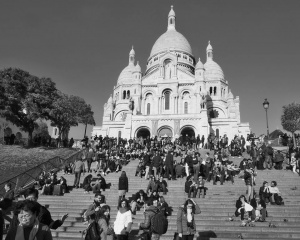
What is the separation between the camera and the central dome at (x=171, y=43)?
73656 mm

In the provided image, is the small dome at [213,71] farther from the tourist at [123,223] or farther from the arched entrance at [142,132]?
the tourist at [123,223]

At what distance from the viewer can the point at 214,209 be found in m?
12.3

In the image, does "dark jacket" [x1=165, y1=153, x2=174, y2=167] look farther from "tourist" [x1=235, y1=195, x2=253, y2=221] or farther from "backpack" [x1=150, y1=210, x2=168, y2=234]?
"backpack" [x1=150, y1=210, x2=168, y2=234]

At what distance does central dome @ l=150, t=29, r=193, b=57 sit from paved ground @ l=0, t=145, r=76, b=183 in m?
50.1

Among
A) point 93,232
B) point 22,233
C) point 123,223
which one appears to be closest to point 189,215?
point 123,223

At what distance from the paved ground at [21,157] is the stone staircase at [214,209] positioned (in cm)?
684

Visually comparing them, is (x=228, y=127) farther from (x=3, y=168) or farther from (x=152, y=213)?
(x=152, y=213)

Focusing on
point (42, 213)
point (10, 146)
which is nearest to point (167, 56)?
point (10, 146)

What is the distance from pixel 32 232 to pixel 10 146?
91.8 ft

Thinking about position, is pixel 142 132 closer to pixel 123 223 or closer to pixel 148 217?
pixel 148 217

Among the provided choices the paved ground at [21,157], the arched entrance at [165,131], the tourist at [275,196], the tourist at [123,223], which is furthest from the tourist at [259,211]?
the arched entrance at [165,131]

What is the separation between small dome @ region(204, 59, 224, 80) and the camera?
66.4m

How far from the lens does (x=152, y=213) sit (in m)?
7.71

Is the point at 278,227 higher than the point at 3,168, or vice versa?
the point at 3,168
